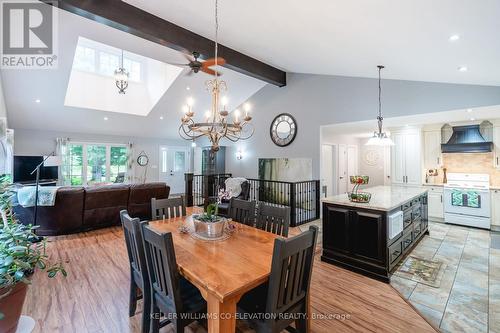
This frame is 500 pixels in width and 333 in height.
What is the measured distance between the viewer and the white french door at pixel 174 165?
9.83 m

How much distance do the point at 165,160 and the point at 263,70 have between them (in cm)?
599

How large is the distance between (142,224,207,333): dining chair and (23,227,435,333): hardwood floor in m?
0.54

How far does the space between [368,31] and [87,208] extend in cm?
552

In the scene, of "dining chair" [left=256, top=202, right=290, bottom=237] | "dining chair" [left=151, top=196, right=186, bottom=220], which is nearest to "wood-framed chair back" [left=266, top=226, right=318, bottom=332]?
"dining chair" [left=256, top=202, right=290, bottom=237]

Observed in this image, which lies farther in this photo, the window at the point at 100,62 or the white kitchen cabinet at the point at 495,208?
the window at the point at 100,62

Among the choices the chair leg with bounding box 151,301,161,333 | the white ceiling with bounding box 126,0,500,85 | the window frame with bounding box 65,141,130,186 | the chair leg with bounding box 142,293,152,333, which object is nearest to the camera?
the chair leg with bounding box 151,301,161,333

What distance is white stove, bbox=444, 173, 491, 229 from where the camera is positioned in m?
5.00

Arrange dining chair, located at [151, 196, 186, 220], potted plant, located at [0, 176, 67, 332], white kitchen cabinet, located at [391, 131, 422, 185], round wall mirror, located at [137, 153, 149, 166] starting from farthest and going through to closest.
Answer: round wall mirror, located at [137, 153, 149, 166], white kitchen cabinet, located at [391, 131, 422, 185], dining chair, located at [151, 196, 186, 220], potted plant, located at [0, 176, 67, 332]

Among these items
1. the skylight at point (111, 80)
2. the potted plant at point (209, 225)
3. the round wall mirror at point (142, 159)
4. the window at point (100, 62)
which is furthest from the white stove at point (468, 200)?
the round wall mirror at point (142, 159)

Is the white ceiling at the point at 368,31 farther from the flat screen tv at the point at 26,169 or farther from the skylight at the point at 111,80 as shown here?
the flat screen tv at the point at 26,169

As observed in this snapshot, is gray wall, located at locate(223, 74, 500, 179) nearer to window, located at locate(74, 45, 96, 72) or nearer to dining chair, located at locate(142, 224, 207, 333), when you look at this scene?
window, located at locate(74, 45, 96, 72)

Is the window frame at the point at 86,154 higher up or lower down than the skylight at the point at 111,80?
lower down

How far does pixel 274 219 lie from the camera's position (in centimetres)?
256

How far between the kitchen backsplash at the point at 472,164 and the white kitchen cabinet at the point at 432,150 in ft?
0.50
